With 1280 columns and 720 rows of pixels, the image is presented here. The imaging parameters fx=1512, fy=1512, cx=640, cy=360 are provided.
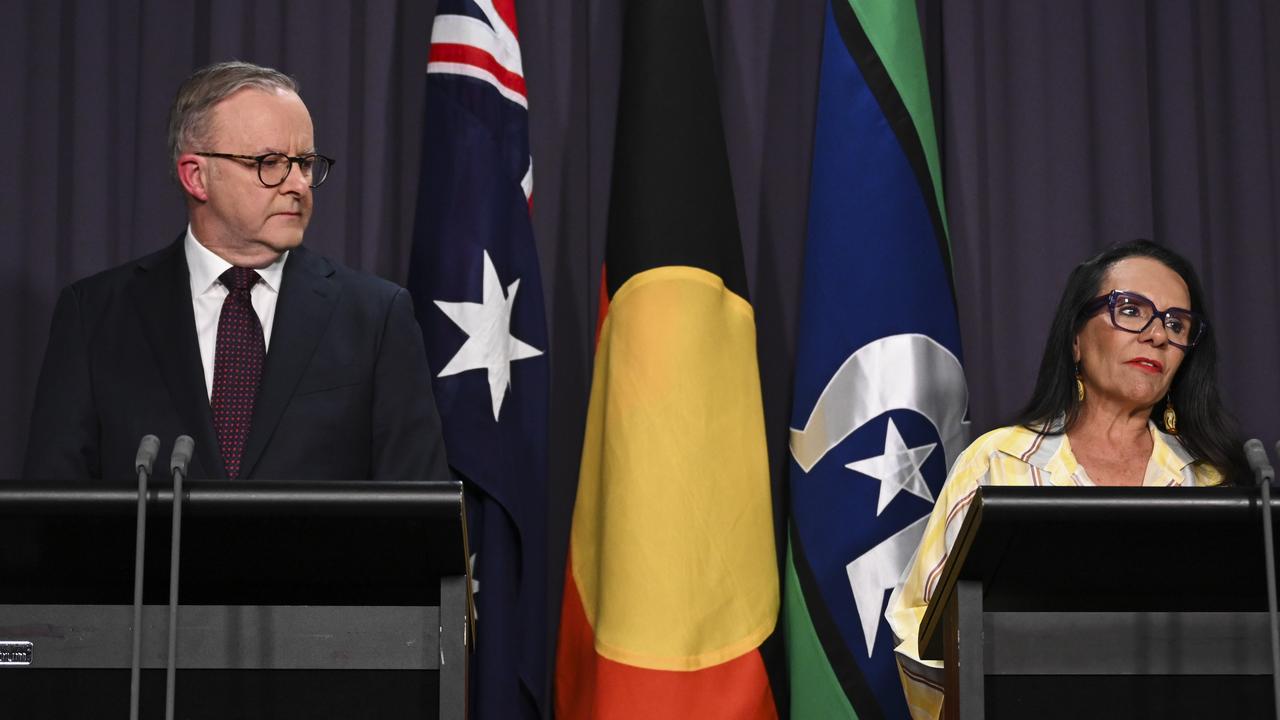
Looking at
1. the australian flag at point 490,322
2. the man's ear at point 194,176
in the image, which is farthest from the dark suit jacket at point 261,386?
the australian flag at point 490,322

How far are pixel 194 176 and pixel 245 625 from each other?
3.92ft

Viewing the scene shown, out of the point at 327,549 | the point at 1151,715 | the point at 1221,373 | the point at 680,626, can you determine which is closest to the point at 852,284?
the point at 680,626

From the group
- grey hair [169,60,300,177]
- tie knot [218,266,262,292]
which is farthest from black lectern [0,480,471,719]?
grey hair [169,60,300,177]

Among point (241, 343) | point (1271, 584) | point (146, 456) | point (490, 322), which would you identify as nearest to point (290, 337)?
point (241, 343)

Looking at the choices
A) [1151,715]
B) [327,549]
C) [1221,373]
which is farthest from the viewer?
[1221,373]

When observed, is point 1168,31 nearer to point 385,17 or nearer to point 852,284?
point 852,284

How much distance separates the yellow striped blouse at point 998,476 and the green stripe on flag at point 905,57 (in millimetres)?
833

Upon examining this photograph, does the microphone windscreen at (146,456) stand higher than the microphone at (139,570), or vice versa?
the microphone windscreen at (146,456)

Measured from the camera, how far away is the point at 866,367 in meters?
3.26

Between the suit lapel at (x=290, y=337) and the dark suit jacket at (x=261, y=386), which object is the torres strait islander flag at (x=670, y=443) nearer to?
the dark suit jacket at (x=261, y=386)

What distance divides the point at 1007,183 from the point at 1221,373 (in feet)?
2.31

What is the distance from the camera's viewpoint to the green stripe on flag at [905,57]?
3.38 m

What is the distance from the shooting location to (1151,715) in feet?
5.50

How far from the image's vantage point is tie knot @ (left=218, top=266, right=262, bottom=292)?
101 inches
